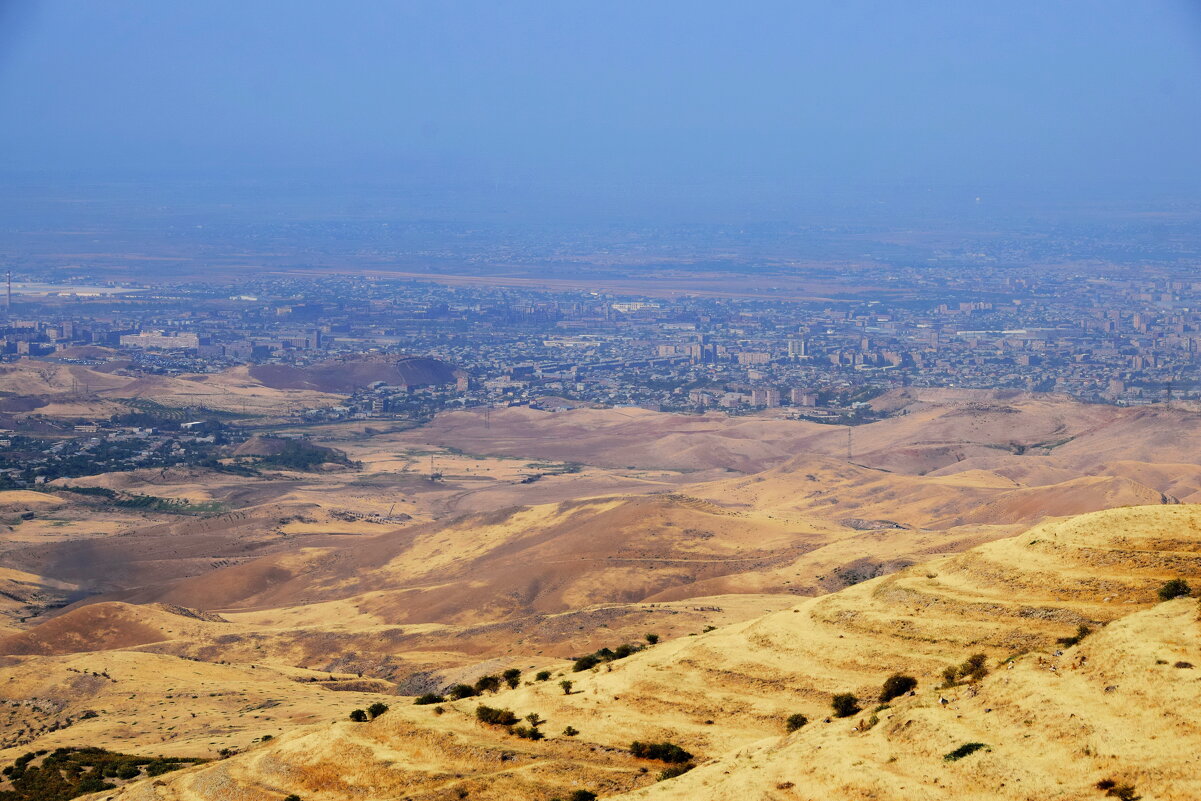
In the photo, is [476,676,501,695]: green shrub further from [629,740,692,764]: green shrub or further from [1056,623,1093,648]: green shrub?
[1056,623,1093,648]: green shrub

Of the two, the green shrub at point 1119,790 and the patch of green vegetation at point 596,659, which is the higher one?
the green shrub at point 1119,790

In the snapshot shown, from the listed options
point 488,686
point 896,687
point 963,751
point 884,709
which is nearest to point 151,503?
point 488,686

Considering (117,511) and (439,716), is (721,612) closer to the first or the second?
(439,716)

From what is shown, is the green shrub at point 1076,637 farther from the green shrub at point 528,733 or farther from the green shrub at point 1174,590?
the green shrub at point 528,733

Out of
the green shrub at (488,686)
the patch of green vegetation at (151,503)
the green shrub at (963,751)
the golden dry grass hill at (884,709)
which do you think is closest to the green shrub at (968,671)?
the golden dry grass hill at (884,709)

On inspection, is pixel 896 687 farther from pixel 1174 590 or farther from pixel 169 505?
pixel 169 505

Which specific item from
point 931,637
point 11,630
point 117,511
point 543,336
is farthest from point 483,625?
point 543,336

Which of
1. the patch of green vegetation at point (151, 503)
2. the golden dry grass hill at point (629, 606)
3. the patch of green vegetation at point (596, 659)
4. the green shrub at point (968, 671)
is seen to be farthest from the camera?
the patch of green vegetation at point (151, 503)
